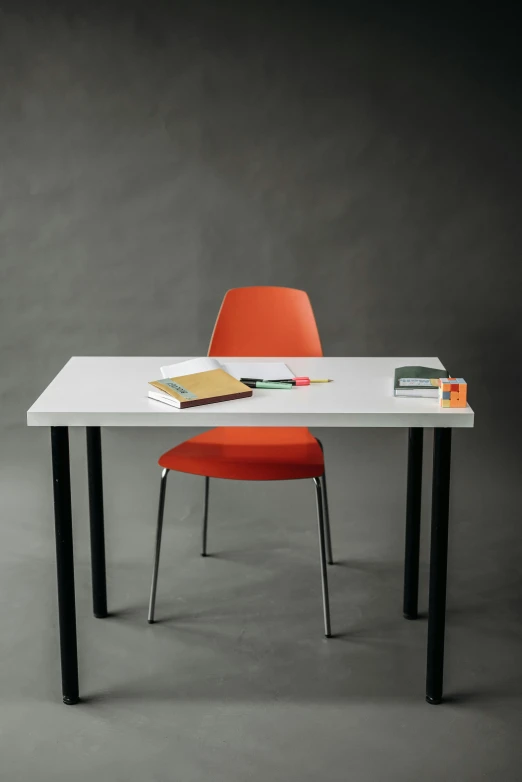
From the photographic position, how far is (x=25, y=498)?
3564mm

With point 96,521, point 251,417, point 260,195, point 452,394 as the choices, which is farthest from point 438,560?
point 260,195

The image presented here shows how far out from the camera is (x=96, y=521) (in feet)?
8.43

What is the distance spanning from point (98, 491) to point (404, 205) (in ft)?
7.06

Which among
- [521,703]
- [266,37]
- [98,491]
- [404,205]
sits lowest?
[521,703]

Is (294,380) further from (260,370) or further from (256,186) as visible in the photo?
(256,186)

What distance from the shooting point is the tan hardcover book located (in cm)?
211

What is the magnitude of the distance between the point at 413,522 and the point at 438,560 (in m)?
0.48

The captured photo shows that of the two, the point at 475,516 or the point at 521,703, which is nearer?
the point at 521,703

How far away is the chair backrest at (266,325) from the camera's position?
2979 mm

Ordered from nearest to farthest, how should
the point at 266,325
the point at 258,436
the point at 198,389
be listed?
the point at 198,389, the point at 258,436, the point at 266,325

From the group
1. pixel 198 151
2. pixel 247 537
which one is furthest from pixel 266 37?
pixel 247 537

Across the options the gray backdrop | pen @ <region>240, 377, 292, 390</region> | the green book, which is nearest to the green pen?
pen @ <region>240, 377, 292, 390</region>

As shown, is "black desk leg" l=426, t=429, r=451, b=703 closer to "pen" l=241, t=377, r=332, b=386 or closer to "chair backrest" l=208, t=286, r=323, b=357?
"pen" l=241, t=377, r=332, b=386

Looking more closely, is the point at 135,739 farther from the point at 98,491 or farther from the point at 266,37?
the point at 266,37
